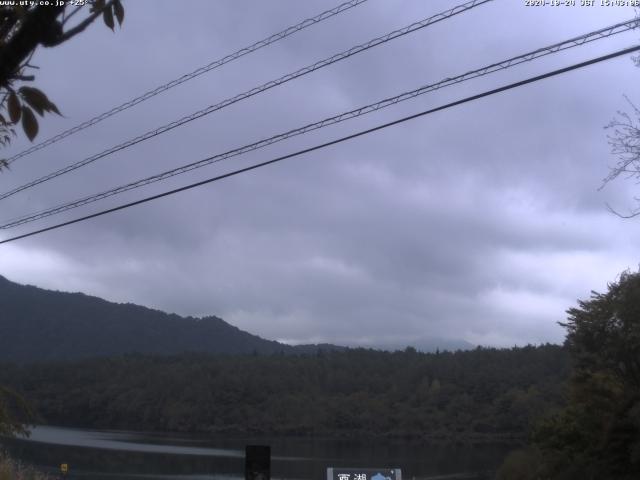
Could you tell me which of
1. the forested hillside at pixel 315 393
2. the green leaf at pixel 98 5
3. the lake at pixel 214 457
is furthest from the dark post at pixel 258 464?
the forested hillside at pixel 315 393

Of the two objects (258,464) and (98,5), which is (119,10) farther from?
(258,464)

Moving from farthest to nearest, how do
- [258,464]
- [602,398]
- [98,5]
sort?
[602,398] < [258,464] < [98,5]

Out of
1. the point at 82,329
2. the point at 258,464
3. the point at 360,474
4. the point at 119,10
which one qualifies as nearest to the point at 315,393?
the point at 82,329

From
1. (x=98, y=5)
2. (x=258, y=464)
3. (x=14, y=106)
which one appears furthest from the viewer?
(x=258, y=464)

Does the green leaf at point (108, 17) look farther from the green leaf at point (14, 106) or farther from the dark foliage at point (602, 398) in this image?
the dark foliage at point (602, 398)

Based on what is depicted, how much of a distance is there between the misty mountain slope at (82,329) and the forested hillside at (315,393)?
636 inches

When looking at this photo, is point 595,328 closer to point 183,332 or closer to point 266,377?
point 266,377

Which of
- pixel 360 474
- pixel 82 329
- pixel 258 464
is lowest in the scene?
pixel 360 474

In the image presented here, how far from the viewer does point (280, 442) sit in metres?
84.1

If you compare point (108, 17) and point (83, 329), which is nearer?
point (108, 17)

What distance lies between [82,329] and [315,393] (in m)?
66.4

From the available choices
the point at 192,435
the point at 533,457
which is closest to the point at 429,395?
the point at 192,435

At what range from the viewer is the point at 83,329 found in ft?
510

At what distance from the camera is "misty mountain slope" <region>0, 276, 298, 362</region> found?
121 metres
